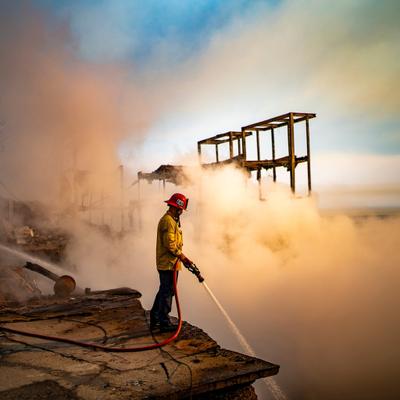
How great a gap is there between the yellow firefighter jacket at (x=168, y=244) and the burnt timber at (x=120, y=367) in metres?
0.92

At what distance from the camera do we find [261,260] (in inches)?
547

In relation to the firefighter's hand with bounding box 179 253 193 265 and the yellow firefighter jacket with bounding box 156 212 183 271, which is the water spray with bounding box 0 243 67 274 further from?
the firefighter's hand with bounding box 179 253 193 265

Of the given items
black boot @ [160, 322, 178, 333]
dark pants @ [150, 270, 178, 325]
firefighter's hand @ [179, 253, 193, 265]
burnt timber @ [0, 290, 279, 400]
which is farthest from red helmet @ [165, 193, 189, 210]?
burnt timber @ [0, 290, 279, 400]

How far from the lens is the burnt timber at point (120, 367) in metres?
3.20

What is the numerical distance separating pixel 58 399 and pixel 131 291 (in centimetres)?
481

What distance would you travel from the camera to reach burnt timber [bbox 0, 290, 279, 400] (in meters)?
3.20

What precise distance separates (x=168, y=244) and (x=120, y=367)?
165 cm

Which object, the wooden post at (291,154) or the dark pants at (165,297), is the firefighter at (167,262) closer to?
the dark pants at (165,297)

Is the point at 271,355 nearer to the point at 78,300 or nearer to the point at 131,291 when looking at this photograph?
the point at 131,291

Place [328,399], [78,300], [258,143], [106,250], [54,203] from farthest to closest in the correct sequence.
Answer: [54,203], [106,250], [258,143], [328,399], [78,300]

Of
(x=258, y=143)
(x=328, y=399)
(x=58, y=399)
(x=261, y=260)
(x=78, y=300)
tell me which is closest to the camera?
(x=58, y=399)

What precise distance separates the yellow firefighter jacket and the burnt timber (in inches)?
36.1

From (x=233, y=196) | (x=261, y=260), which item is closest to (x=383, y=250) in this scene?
(x=261, y=260)

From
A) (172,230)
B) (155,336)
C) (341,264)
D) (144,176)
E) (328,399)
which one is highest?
(144,176)
